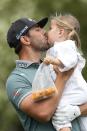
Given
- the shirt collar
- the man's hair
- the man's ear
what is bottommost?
the shirt collar

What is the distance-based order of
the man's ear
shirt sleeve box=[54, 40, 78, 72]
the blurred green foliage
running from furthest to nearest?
the blurred green foliage → the man's ear → shirt sleeve box=[54, 40, 78, 72]

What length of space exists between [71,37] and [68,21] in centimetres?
16

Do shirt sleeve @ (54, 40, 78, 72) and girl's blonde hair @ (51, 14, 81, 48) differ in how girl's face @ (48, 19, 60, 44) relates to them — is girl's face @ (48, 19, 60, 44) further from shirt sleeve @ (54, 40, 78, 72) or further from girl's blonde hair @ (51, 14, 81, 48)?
shirt sleeve @ (54, 40, 78, 72)

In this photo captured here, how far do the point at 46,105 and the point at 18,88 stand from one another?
9.4 inches

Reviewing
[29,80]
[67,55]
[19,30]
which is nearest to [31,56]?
[19,30]

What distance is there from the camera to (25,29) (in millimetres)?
4203

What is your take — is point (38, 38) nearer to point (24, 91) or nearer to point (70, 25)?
point (70, 25)

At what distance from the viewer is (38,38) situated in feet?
13.6

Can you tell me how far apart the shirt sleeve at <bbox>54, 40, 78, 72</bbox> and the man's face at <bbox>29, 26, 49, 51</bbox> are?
0.38m

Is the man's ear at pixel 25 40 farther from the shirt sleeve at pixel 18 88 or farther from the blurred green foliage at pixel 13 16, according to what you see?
the blurred green foliage at pixel 13 16

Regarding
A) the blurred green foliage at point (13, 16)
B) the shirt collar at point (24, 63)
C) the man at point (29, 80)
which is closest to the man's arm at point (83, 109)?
the man at point (29, 80)

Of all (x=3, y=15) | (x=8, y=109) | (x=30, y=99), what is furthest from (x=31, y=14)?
(x=30, y=99)

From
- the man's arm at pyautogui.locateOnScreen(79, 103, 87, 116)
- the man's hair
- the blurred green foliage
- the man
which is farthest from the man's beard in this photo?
the blurred green foliage

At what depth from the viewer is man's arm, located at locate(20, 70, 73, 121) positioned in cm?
368
